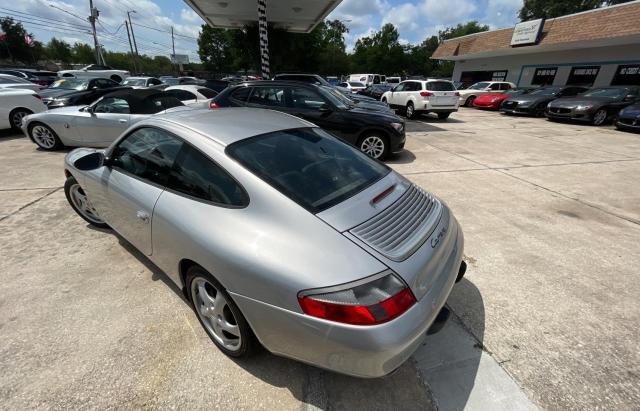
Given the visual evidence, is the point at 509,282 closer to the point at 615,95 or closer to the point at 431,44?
the point at 615,95

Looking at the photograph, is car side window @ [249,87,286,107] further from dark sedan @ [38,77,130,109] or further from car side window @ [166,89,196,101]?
dark sedan @ [38,77,130,109]

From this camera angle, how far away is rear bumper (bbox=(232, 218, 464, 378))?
1381mm

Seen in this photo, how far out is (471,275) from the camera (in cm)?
284

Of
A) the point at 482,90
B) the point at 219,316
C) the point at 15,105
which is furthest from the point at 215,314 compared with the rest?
the point at 482,90

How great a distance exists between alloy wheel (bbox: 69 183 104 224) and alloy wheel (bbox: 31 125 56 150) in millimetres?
4618

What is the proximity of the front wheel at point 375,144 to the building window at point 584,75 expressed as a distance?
71.5 feet

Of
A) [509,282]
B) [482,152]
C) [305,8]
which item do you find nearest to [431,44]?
[305,8]

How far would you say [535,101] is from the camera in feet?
46.6

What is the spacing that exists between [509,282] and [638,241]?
2.12 m

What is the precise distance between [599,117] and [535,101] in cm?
278

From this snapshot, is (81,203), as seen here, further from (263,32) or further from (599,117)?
(599,117)

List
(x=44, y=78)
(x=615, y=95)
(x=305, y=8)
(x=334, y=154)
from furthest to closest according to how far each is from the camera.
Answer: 1. (x=44, y=78)
2. (x=305, y=8)
3. (x=615, y=95)
4. (x=334, y=154)

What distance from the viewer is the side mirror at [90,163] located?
2.70 m

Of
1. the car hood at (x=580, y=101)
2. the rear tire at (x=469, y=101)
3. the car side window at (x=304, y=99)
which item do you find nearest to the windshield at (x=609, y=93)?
the car hood at (x=580, y=101)
